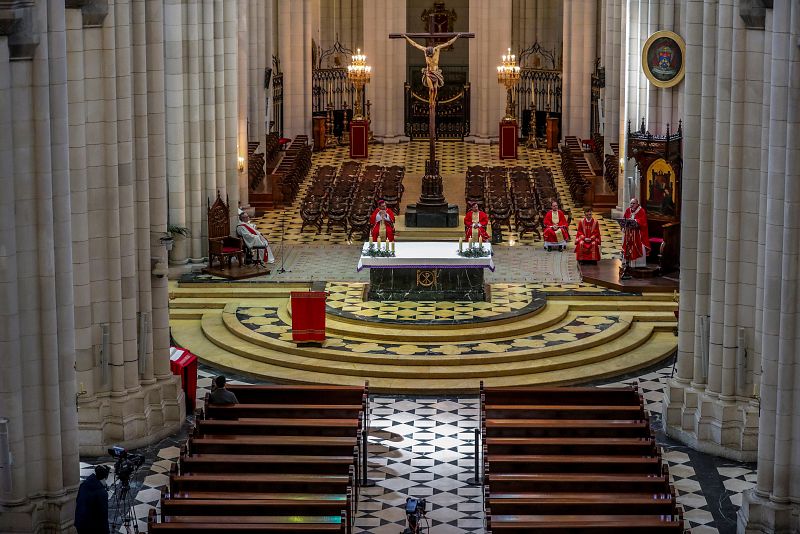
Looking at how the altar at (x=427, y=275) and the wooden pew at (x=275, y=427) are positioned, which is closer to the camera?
the wooden pew at (x=275, y=427)

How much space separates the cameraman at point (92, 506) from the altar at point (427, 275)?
1258 centimetres

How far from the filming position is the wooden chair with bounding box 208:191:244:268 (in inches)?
1328

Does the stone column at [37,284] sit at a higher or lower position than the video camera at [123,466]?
higher

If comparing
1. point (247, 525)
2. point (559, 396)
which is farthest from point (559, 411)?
point (247, 525)

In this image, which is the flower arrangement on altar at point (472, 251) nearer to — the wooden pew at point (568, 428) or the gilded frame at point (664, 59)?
the gilded frame at point (664, 59)

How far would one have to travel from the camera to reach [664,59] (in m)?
34.0

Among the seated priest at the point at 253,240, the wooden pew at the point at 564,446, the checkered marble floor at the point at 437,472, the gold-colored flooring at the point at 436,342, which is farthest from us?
the seated priest at the point at 253,240

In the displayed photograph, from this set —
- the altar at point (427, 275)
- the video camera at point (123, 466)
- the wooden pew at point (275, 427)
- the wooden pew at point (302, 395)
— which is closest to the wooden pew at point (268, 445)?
the wooden pew at point (275, 427)

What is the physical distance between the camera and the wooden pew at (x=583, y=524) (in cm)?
1855

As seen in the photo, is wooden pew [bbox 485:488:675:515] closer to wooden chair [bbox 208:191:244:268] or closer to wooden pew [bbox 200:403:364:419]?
wooden pew [bbox 200:403:364:419]

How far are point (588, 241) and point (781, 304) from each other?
49.8ft

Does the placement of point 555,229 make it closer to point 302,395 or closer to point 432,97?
point 432,97

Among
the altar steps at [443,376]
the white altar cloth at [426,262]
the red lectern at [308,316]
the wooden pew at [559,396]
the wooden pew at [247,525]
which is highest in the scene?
the white altar cloth at [426,262]

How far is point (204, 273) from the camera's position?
33469 millimetres
